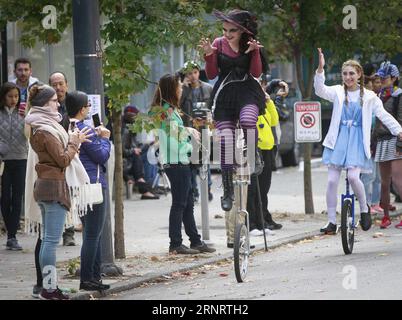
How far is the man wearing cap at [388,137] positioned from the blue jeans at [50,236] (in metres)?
6.80

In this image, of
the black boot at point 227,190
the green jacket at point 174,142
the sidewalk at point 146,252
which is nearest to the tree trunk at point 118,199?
the sidewalk at point 146,252

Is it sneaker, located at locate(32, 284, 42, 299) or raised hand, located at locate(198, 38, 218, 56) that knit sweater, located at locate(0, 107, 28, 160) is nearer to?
raised hand, located at locate(198, 38, 218, 56)

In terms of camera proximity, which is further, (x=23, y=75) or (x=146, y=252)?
(x=23, y=75)

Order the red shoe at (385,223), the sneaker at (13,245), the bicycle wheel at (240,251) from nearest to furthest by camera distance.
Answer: the bicycle wheel at (240,251)
the sneaker at (13,245)
the red shoe at (385,223)

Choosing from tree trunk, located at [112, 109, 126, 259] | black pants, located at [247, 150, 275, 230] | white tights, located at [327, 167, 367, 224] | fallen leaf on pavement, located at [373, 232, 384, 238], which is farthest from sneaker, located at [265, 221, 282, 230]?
tree trunk, located at [112, 109, 126, 259]

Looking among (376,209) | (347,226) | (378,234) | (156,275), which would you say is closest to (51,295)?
(156,275)

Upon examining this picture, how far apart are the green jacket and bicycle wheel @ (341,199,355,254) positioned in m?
1.86

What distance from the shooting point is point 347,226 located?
523 inches

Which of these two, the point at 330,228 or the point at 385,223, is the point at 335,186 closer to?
the point at 330,228

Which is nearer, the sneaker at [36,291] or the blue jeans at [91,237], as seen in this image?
the sneaker at [36,291]

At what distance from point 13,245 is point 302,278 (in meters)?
4.37

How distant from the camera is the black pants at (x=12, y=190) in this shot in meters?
14.9

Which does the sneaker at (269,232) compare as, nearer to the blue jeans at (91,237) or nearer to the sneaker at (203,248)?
the sneaker at (203,248)
